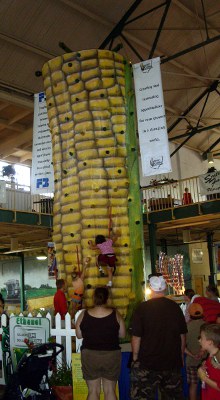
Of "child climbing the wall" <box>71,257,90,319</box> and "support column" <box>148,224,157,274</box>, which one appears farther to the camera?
"support column" <box>148,224,157,274</box>

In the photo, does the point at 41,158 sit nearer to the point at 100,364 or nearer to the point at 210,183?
the point at 100,364

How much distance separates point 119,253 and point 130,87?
92.7 inches

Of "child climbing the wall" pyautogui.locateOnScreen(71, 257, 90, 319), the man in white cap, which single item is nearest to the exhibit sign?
"child climbing the wall" pyautogui.locateOnScreen(71, 257, 90, 319)

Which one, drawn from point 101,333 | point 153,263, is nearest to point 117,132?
point 101,333

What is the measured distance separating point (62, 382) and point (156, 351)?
173cm

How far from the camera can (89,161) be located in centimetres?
593

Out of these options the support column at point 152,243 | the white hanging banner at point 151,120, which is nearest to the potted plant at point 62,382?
the white hanging banner at point 151,120

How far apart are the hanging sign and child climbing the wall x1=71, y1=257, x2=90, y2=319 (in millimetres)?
10924

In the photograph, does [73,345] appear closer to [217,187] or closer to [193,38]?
[217,187]

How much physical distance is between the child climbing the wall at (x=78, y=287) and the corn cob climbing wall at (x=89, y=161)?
69 millimetres

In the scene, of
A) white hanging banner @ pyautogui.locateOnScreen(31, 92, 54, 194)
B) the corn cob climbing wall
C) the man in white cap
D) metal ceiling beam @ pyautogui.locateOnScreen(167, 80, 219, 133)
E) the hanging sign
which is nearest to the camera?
the man in white cap

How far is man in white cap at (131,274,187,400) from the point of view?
13.4 ft

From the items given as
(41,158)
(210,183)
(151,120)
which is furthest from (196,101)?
(151,120)

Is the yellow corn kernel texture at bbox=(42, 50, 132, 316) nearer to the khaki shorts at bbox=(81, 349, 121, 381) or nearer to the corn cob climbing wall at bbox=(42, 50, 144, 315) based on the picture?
the corn cob climbing wall at bbox=(42, 50, 144, 315)
